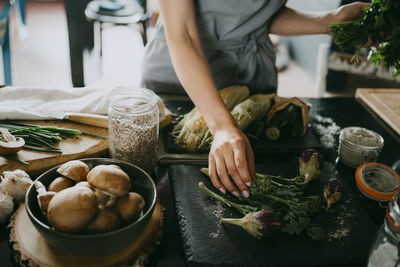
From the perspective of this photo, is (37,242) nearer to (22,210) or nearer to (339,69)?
(22,210)

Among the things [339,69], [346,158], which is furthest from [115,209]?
[339,69]

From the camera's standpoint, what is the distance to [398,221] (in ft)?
2.37

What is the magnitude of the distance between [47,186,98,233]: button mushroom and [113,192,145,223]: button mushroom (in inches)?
2.6

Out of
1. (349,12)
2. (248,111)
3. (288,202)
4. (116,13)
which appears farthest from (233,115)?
(116,13)

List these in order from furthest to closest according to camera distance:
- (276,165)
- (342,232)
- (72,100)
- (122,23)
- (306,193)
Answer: (122,23) < (72,100) < (276,165) < (306,193) < (342,232)

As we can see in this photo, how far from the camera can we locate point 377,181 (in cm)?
116

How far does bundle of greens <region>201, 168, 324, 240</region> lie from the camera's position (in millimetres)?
955

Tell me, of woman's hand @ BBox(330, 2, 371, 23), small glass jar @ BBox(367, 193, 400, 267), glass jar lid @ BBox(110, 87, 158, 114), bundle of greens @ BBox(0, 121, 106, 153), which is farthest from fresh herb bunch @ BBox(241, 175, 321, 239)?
woman's hand @ BBox(330, 2, 371, 23)

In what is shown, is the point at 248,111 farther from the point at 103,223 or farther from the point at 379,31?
the point at 103,223

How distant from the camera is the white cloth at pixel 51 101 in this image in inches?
51.5

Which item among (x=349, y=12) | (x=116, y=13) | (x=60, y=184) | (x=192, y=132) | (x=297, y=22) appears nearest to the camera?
(x=60, y=184)

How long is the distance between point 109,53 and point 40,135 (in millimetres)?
3244

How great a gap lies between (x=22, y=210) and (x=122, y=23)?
221cm

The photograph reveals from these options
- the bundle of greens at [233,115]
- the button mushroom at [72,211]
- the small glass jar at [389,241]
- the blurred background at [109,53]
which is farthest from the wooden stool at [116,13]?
the small glass jar at [389,241]
